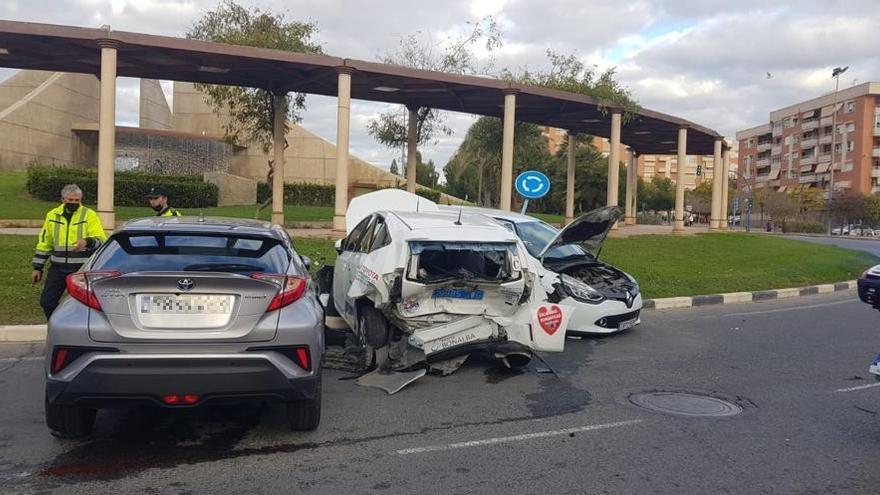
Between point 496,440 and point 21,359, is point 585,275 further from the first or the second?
point 21,359

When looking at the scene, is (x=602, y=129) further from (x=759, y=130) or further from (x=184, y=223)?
(x=759, y=130)

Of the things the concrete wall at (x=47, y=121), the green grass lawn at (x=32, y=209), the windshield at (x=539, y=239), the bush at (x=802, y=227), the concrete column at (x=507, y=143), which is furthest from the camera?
the bush at (x=802, y=227)

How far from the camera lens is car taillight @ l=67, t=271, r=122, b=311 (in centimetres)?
419

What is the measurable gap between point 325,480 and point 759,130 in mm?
110922

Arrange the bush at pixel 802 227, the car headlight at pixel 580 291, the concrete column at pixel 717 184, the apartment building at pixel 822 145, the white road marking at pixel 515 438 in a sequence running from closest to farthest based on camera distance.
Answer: the white road marking at pixel 515 438
the car headlight at pixel 580 291
the concrete column at pixel 717 184
the bush at pixel 802 227
the apartment building at pixel 822 145

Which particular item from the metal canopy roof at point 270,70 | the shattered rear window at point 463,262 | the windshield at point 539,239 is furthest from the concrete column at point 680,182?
the shattered rear window at point 463,262

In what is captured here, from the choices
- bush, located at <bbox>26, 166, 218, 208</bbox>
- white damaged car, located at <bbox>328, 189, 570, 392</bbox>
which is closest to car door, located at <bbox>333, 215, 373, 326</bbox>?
white damaged car, located at <bbox>328, 189, 570, 392</bbox>

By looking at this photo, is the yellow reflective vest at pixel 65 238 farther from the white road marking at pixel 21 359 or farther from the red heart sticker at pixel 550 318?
the red heart sticker at pixel 550 318

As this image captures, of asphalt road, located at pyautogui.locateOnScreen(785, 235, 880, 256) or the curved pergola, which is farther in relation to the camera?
asphalt road, located at pyautogui.locateOnScreen(785, 235, 880, 256)

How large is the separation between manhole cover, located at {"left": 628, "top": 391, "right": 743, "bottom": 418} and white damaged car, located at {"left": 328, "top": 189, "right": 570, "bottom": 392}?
0.95 meters

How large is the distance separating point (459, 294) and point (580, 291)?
9.62ft

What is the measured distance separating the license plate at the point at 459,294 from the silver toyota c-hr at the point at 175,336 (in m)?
1.85

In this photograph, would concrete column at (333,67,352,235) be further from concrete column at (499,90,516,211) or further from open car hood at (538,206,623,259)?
open car hood at (538,206,623,259)

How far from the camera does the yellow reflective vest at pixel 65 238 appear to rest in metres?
6.86
